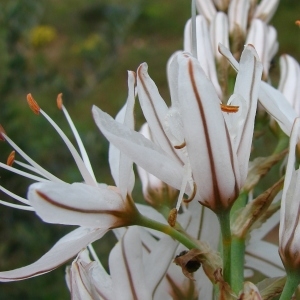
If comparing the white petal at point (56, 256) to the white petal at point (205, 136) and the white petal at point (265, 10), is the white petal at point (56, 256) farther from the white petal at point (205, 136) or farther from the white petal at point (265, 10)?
the white petal at point (265, 10)

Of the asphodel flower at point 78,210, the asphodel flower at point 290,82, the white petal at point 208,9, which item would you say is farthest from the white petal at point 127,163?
the white petal at point 208,9

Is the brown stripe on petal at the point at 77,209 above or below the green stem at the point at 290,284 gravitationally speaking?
above

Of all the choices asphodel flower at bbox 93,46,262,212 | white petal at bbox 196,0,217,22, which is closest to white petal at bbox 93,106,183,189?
asphodel flower at bbox 93,46,262,212

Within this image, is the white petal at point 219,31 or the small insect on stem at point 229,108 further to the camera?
the white petal at point 219,31

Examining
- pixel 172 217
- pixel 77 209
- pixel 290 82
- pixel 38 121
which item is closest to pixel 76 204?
pixel 77 209

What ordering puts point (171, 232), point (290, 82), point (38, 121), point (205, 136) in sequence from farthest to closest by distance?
point (38, 121) → point (290, 82) → point (171, 232) → point (205, 136)

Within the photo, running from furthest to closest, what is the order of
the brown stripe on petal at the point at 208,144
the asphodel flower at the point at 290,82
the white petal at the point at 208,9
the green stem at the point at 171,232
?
the white petal at the point at 208,9 < the asphodel flower at the point at 290,82 < the green stem at the point at 171,232 < the brown stripe on petal at the point at 208,144

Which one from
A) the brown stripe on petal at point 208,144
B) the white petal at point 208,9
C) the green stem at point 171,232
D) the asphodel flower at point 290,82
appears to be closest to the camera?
the brown stripe on petal at point 208,144

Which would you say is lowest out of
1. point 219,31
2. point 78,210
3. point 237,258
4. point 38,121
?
point 38,121

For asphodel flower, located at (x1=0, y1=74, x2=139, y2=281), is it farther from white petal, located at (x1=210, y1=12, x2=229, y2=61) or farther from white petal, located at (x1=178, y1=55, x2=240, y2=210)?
white petal, located at (x1=210, y1=12, x2=229, y2=61)

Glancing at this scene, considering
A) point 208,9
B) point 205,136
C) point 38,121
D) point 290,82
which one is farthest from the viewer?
point 38,121

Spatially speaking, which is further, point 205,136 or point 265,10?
point 265,10

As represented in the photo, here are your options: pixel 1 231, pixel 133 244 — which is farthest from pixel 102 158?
pixel 133 244

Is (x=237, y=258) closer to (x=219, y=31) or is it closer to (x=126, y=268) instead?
(x=126, y=268)
